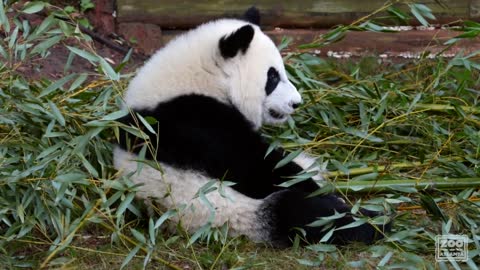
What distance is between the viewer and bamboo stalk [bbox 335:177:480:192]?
12.8ft

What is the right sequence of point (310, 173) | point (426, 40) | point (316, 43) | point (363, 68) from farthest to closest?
point (426, 40)
point (363, 68)
point (316, 43)
point (310, 173)

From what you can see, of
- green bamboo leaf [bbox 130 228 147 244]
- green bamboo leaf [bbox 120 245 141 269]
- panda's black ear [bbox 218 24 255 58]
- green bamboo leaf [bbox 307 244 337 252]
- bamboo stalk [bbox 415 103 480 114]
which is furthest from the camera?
bamboo stalk [bbox 415 103 480 114]

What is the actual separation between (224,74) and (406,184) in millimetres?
1015

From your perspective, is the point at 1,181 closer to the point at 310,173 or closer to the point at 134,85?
the point at 134,85

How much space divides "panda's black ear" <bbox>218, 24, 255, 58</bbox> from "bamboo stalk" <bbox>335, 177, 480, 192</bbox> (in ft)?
2.55

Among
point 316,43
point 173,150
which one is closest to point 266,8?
point 316,43

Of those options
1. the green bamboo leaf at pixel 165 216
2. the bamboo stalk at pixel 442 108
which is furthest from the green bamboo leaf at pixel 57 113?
the bamboo stalk at pixel 442 108

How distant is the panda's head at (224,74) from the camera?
3.79 metres

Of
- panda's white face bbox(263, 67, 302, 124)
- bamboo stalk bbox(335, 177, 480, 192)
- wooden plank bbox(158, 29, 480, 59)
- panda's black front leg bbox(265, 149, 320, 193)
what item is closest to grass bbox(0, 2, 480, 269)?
bamboo stalk bbox(335, 177, 480, 192)

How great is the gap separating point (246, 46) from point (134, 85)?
555 mm

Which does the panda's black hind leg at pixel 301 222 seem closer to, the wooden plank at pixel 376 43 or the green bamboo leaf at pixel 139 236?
the green bamboo leaf at pixel 139 236

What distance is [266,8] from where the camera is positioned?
6.67 m

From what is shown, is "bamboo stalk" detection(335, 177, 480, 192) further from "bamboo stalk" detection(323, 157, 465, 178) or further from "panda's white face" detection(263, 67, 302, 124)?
"panda's white face" detection(263, 67, 302, 124)

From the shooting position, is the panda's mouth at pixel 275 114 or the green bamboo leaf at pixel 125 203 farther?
the panda's mouth at pixel 275 114
